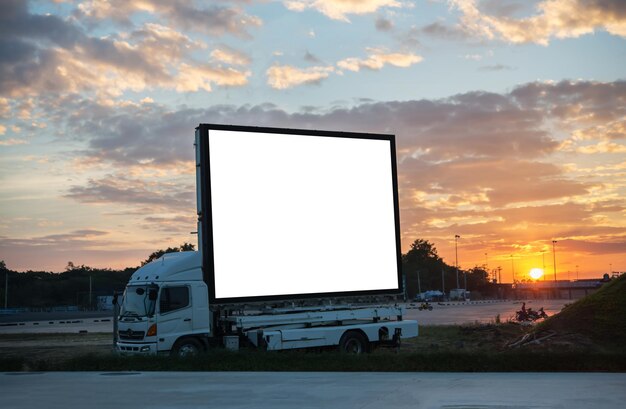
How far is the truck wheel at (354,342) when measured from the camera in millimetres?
23234

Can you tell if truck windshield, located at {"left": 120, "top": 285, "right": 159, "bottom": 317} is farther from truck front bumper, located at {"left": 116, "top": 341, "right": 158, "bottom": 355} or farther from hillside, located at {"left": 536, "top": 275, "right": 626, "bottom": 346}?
hillside, located at {"left": 536, "top": 275, "right": 626, "bottom": 346}

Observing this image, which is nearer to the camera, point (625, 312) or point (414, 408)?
point (414, 408)

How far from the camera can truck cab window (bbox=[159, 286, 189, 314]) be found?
21047mm

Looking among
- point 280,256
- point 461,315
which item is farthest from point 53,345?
point 461,315

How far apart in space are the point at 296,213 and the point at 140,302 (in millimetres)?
5521

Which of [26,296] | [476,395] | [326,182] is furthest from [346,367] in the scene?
[26,296]

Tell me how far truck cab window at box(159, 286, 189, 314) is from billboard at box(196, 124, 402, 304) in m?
0.78

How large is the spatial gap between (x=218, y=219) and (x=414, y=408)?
12525mm

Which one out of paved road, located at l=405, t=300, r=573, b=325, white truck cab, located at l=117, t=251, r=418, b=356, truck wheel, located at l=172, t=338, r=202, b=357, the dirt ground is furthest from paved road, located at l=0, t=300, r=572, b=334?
truck wheel, located at l=172, t=338, r=202, b=357

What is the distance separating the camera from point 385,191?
25359 millimetres

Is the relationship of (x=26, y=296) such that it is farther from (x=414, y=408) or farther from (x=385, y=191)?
(x=414, y=408)

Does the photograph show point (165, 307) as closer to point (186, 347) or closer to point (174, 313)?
point (174, 313)

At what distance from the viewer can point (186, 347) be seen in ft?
70.1

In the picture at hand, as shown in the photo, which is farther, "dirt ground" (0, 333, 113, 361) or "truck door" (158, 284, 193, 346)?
"dirt ground" (0, 333, 113, 361)
